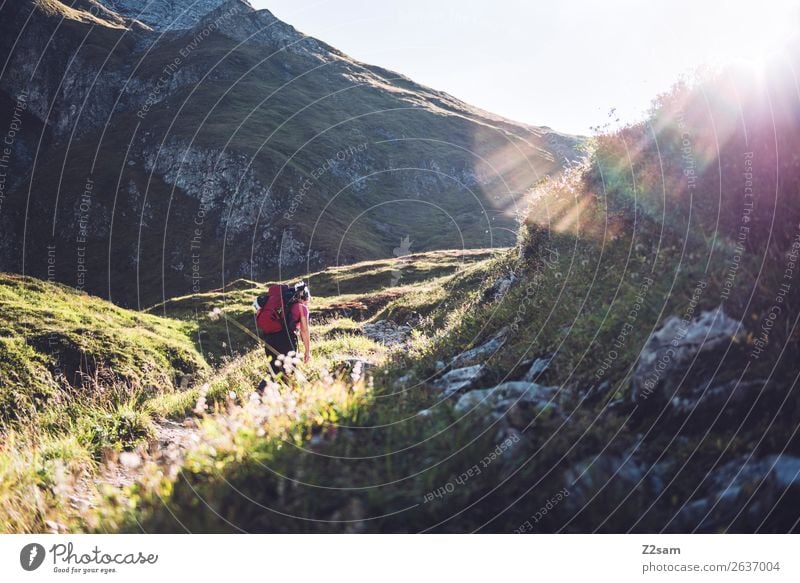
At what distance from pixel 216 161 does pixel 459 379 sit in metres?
109

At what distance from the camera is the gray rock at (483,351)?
309 inches

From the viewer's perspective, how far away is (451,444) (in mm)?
5180

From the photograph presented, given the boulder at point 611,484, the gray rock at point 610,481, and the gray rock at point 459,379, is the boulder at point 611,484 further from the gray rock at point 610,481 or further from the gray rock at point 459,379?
the gray rock at point 459,379

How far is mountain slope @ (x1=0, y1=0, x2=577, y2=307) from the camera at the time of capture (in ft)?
319

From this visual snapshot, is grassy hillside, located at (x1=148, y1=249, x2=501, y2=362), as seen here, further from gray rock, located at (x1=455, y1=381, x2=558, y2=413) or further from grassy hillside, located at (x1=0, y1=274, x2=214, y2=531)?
gray rock, located at (x1=455, y1=381, x2=558, y2=413)

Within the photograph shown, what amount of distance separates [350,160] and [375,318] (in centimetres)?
10466

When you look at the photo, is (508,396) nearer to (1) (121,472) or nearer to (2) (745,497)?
(2) (745,497)

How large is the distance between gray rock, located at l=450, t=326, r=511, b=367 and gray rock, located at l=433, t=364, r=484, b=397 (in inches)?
18.0

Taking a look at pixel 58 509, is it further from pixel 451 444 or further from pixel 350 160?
pixel 350 160

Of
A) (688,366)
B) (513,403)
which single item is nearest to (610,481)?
(513,403)

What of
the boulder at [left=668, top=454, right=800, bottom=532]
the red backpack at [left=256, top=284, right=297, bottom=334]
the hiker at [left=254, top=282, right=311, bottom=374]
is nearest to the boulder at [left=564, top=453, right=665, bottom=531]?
the boulder at [left=668, top=454, right=800, bottom=532]

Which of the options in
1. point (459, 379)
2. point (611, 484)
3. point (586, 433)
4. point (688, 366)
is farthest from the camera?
point (459, 379)

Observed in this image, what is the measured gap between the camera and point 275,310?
10.6 metres
